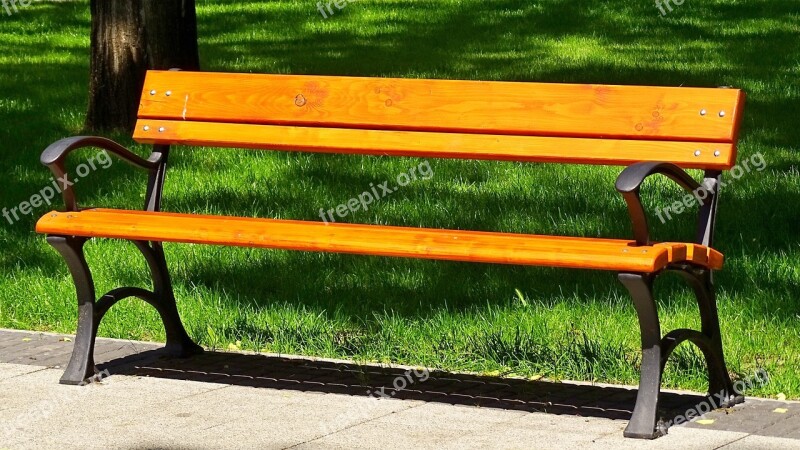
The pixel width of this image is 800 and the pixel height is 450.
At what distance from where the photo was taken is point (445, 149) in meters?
5.46

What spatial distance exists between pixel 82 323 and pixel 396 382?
118 centimetres

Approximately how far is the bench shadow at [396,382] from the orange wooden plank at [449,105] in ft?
2.98

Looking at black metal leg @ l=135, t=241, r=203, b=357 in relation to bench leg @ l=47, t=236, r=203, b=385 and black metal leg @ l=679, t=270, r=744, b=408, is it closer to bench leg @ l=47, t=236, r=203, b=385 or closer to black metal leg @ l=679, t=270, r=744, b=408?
bench leg @ l=47, t=236, r=203, b=385

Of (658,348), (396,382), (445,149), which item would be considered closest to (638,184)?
(658,348)

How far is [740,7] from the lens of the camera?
630 inches

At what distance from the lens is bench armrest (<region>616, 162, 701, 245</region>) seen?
4445 millimetres

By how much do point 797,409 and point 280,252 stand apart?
313cm

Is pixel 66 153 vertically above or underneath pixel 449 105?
underneath

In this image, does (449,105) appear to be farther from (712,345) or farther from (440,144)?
(712,345)

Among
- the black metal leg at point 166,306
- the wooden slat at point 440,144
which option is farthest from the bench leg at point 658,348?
the black metal leg at point 166,306

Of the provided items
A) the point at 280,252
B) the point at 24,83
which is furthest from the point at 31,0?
the point at 280,252

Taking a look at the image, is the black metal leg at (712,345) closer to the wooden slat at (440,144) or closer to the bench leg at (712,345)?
the bench leg at (712,345)

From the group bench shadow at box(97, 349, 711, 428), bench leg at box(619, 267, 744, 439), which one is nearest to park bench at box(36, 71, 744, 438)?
bench leg at box(619, 267, 744, 439)

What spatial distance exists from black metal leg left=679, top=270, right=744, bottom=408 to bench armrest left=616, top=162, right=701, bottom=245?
1.24 feet
